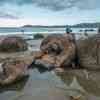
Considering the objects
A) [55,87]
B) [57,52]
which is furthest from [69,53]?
[55,87]

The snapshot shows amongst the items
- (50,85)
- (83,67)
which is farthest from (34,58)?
(50,85)

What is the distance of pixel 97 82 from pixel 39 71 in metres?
2.34

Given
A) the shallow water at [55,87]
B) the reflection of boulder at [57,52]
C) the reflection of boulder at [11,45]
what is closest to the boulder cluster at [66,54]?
the reflection of boulder at [57,52]

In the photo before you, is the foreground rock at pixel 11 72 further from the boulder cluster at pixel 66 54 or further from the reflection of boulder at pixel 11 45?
the reflection of boulder at pixel 11 45

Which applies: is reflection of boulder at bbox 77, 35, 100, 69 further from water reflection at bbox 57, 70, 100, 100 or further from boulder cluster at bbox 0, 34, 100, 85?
water reflection at bbox 57, 70, 100, 100

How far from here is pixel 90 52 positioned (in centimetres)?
794

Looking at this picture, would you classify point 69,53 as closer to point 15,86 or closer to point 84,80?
point 84,80

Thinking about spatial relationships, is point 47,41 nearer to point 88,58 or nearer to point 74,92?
point 88,58

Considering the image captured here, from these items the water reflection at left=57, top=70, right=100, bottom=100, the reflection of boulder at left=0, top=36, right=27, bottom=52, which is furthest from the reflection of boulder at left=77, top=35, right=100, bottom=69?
the reflection of boulder at left=0, top=36, right=27, bottom=52

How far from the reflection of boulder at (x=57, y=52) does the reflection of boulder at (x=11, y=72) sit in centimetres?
154

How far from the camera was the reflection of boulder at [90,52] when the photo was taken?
770cm

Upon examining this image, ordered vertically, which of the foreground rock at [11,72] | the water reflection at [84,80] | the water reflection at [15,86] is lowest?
the water reflection at [84,80]

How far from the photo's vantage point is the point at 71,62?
8.27 metres

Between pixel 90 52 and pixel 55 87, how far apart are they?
9.72 ft
